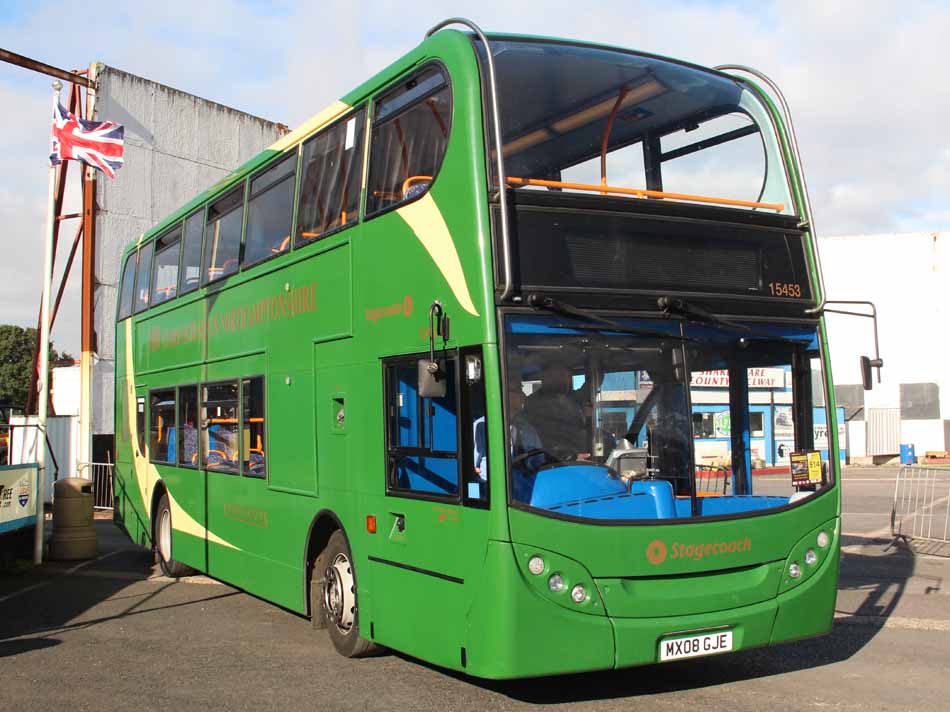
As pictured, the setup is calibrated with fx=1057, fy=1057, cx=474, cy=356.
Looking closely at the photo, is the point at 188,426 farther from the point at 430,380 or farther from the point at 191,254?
the point at 430,380

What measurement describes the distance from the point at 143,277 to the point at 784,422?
9.87 metres

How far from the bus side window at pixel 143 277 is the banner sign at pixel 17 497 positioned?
8.59 feet

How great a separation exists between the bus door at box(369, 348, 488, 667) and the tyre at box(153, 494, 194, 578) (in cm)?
599

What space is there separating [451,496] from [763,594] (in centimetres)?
209

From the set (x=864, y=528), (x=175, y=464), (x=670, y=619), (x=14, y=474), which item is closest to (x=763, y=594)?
(x=670, y=619)

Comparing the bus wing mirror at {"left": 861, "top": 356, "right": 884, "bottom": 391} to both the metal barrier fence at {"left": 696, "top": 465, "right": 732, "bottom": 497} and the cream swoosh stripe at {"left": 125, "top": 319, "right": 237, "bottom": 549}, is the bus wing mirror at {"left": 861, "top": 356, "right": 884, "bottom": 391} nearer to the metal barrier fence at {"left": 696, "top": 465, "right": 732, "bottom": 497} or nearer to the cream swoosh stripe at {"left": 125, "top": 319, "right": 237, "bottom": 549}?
the metal barrier fence at {"left": 696, "top": 465, "right": 732, "bottom": 497}

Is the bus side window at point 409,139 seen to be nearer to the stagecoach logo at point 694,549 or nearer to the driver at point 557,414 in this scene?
the driver at point 557,414

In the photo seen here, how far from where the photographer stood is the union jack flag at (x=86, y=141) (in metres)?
16.3

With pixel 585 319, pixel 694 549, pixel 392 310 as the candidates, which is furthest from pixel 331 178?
pixel 694 549

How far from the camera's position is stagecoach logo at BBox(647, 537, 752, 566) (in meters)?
6.39

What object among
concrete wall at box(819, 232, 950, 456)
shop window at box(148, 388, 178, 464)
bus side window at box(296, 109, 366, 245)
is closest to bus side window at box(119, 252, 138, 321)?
shop window at box(148, 388, 178, 464)

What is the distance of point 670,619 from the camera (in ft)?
20.9

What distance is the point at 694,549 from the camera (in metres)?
6.51

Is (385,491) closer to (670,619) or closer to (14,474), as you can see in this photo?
(670,619)
